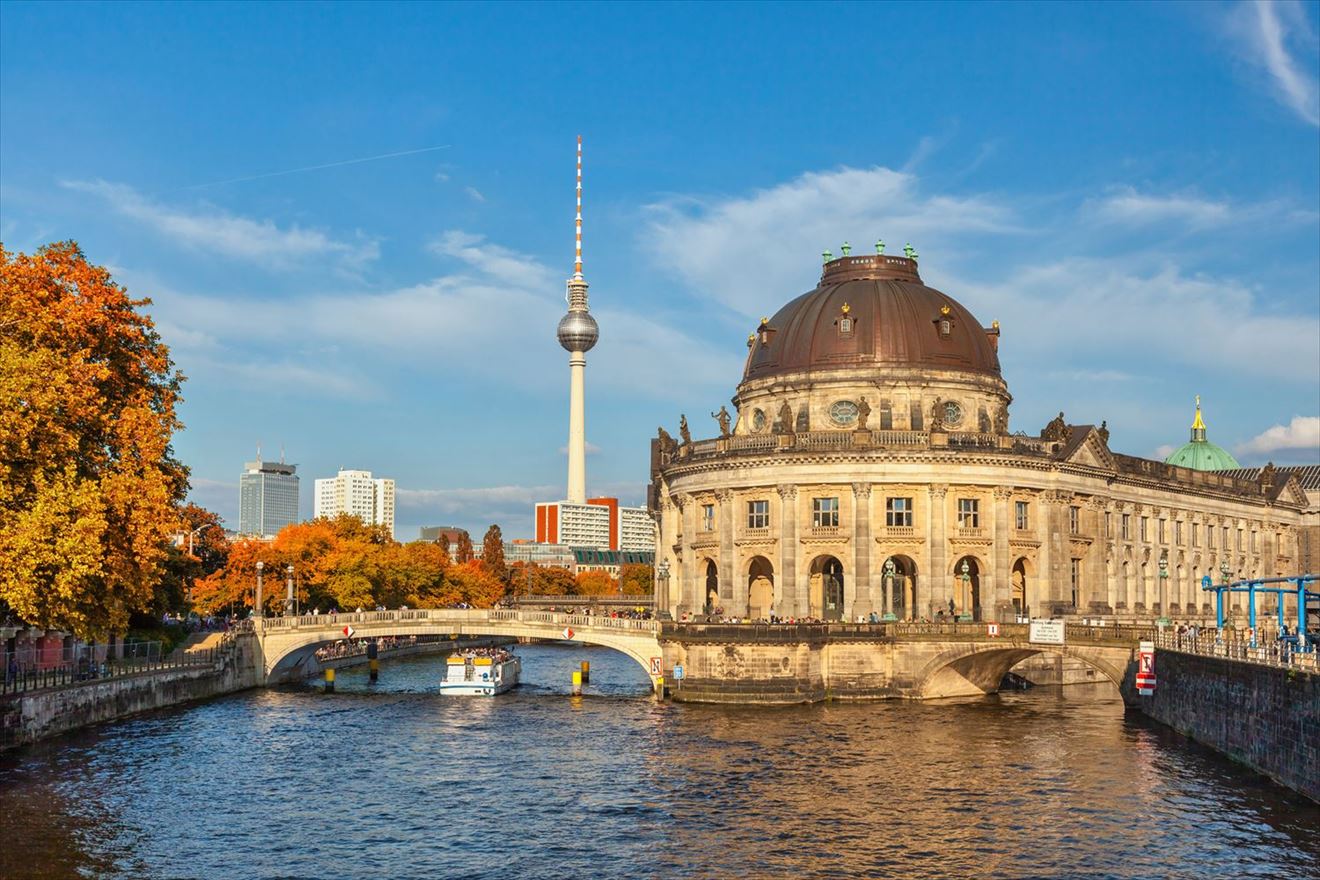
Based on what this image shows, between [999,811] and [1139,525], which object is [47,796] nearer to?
[999,811]

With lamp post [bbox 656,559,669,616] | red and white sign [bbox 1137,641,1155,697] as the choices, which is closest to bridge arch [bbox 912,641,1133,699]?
red and white sign [bbox 1137,641,1155,697]

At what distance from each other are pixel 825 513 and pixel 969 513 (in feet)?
33.3

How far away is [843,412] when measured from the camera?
110 metres

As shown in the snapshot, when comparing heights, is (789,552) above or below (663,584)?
above

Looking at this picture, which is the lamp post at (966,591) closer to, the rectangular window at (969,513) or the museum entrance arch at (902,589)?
the museum entrance arch at (902,589)

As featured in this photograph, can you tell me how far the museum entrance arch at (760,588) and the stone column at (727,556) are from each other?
7.23 ft

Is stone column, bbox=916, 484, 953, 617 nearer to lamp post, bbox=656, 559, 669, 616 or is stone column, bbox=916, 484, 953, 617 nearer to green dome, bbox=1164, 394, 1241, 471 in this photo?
lamp post, bbox=656, 559, 669, 616

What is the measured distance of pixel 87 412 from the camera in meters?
62.1

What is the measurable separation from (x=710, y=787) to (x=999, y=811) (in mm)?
11729

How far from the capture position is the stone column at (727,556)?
4063 inches

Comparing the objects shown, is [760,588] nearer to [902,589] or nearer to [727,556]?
[727,556]

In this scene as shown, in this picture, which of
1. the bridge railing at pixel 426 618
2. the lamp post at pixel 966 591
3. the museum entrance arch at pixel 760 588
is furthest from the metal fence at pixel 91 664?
the lamp post at pixel 966 591

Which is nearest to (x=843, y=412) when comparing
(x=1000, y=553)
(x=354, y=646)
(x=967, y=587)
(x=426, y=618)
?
(x=967, y=587)

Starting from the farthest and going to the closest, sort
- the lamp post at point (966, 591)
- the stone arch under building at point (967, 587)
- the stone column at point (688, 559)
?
the stone column at point (688, 559)
the lamp post at point (966, 591)
the stone arch under building at point (967, 587)
